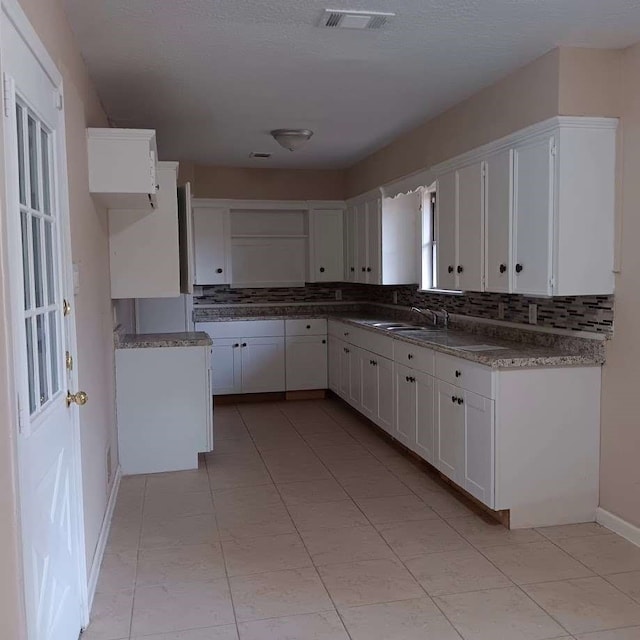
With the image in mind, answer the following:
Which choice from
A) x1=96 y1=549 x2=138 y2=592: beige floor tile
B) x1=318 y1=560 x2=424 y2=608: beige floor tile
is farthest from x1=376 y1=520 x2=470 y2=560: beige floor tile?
x1=96 y1=549 x2=138 y2=592: beige floor tile

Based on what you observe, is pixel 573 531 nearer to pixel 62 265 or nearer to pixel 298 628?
pixel 298 628

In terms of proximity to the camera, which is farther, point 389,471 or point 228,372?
point 228,372

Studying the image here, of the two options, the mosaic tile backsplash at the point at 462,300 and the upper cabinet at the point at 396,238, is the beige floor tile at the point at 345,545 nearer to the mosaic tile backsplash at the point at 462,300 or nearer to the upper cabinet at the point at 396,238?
the mosaic tile backsplash at the point at 462,300

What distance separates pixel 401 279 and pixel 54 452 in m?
4.00

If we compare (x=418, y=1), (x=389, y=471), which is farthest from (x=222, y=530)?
(x=418, y=1)

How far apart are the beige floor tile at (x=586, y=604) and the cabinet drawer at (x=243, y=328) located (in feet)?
13.4

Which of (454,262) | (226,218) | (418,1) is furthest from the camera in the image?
(226,218)

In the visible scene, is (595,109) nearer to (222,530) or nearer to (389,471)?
(389,471)

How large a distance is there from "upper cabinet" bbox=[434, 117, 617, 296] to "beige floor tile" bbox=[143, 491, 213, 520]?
2.04 m

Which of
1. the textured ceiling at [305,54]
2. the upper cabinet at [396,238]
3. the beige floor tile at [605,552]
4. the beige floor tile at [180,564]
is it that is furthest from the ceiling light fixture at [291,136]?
the beige floor tile at [605,552]

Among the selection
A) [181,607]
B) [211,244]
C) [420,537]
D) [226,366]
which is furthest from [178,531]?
[211,244]

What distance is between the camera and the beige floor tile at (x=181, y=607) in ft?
8.09

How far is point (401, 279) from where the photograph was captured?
5.66m

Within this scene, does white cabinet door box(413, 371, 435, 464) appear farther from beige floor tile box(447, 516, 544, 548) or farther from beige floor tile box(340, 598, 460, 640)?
beige floor tile box(340, 598, 460, 640)
